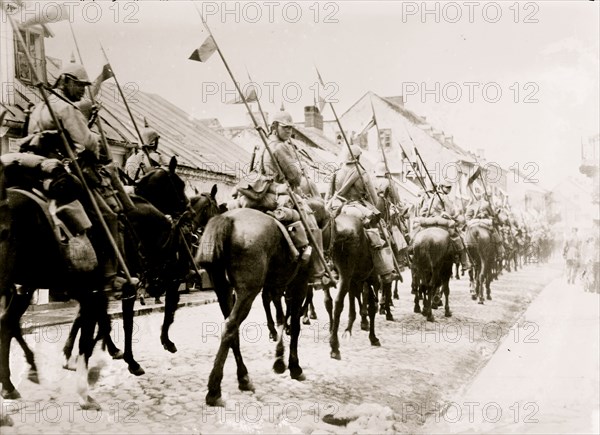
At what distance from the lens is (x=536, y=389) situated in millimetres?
6992

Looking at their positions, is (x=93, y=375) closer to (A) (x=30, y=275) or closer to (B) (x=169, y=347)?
(B) (x=169, y=347)

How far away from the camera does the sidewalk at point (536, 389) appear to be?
19.6ft

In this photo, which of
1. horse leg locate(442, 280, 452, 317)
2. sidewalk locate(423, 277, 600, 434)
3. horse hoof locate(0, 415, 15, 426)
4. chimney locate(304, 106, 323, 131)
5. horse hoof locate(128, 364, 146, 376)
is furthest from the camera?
chimney locate(304, 106, 323, 131)

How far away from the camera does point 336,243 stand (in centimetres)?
912

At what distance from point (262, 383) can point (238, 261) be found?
174cm

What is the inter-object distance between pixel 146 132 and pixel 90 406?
3.67 meters

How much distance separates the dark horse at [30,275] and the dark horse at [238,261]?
1.16m

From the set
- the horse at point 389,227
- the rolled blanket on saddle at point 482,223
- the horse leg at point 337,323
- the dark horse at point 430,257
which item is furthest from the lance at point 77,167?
the rolled blanket on saddle at point 482,223

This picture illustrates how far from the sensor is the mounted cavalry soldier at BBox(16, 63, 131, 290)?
18.8 feet

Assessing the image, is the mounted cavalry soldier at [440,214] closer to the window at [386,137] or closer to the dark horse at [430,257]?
the dark horse at [430,257]

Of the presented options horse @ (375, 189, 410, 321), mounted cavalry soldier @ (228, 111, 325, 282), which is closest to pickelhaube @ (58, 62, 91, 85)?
mounted cavalry soldier @ (228, 111, 325, 282)

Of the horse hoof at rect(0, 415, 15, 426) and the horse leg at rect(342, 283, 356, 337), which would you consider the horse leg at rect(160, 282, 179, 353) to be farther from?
Result: the horse leg at rect(342, 283, 356, 337)

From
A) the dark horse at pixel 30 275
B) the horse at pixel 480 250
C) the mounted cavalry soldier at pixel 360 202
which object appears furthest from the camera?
the horse at pixel 480 250

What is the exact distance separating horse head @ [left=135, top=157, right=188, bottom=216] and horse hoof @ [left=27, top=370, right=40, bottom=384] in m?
2.45
